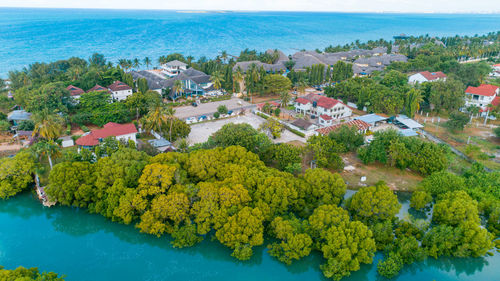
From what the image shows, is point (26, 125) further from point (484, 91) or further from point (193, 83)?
point (484, 91)

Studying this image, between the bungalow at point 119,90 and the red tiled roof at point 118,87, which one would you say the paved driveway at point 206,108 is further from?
the red tiled roof at point 118,87

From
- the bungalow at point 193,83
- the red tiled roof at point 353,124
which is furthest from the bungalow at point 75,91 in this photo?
→ the red tiled roof at point 353,124

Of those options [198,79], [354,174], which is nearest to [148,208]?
[354,174]

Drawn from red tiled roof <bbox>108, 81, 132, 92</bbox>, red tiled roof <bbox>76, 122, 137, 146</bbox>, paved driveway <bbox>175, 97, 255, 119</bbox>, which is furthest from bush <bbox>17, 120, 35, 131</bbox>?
paved driveway <bbox>175, 97, 255, 119</bbox>

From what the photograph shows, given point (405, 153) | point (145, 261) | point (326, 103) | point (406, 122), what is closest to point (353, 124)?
point (326, 103)

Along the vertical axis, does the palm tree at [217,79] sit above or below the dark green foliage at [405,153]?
above

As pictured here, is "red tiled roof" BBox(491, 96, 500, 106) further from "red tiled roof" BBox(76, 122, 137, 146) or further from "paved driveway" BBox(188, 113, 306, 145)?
"red tiled roof" BBox(76, 122, 137, 146)

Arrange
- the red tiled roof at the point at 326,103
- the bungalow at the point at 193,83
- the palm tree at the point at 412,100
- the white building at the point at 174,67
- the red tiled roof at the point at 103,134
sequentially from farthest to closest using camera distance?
1. the white building at the point at 174,67
2. the bungalow at the point at 193,83
3. the red tiled roof at the point at 326,103
4. the palm tree at the point at 412,100
5. the red tiled roof at the point at 103,134
